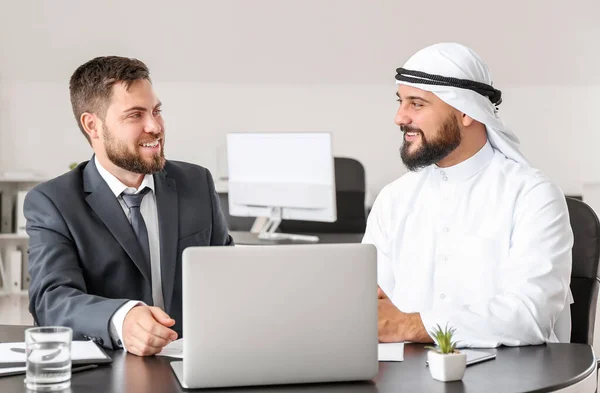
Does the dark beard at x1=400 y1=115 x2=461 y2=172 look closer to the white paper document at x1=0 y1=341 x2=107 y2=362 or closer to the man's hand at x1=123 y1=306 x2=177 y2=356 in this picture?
the man's hand at x1=123 y1=306 x2=177 y2=356

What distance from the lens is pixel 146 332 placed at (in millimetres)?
1968

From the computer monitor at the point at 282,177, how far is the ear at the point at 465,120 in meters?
2.22

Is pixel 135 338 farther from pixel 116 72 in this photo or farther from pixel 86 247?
pixel 116 72

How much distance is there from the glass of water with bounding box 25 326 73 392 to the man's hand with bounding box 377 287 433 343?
2.60 ft

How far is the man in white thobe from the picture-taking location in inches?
93.8

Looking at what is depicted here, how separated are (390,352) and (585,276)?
83 centimetres

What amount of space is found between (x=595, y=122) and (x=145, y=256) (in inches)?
283

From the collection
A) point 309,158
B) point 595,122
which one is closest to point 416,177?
point 309,158

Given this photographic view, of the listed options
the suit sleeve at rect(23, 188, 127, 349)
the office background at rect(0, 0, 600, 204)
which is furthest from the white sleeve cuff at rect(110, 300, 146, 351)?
the office background at rect(0, 0, 600, 204)

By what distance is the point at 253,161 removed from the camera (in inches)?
204

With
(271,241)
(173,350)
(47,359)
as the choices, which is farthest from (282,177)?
(47,359)

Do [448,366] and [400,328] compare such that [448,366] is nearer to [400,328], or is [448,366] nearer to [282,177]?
[400,328]

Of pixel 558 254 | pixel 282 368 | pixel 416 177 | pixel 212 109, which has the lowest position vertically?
pixel 282 368

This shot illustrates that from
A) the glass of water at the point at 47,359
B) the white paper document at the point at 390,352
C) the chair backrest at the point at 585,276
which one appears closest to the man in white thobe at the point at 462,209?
the chair backrest at the point at 585,276
